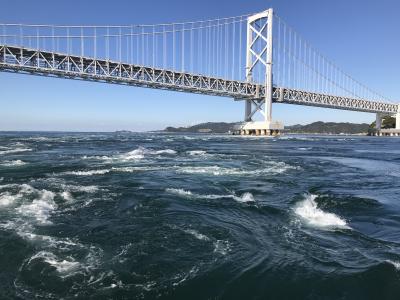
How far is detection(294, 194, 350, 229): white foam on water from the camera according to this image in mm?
9531

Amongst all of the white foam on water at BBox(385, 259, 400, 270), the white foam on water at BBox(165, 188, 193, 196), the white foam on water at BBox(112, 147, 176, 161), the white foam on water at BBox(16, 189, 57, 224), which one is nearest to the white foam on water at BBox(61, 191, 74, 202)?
the white foam on water at BBox(16, 189, 57, 224)

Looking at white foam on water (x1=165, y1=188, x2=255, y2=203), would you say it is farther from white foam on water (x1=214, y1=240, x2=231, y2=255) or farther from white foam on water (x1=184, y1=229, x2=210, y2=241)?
white foam on water (x1=214, y1=240, x2=231, y2=255)

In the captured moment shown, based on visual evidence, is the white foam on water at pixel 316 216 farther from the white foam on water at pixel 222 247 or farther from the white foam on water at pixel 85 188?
the white foam on water at pixel 85 188

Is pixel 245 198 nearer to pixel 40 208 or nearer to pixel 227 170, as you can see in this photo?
pixel 40 208

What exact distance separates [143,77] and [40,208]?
6814 cm

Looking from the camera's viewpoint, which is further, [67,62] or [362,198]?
[67,62]

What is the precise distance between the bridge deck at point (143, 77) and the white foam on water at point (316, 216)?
58.8 meters

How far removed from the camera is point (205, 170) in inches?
800

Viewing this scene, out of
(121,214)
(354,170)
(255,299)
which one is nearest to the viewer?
(255,299)

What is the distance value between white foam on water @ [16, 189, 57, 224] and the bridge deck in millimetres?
54227

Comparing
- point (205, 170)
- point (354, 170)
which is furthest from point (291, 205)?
point (354, 170)

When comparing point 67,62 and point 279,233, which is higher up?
point 67,62

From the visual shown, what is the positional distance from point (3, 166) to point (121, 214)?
521 inches

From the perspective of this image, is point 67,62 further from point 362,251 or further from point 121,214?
point 362,251
